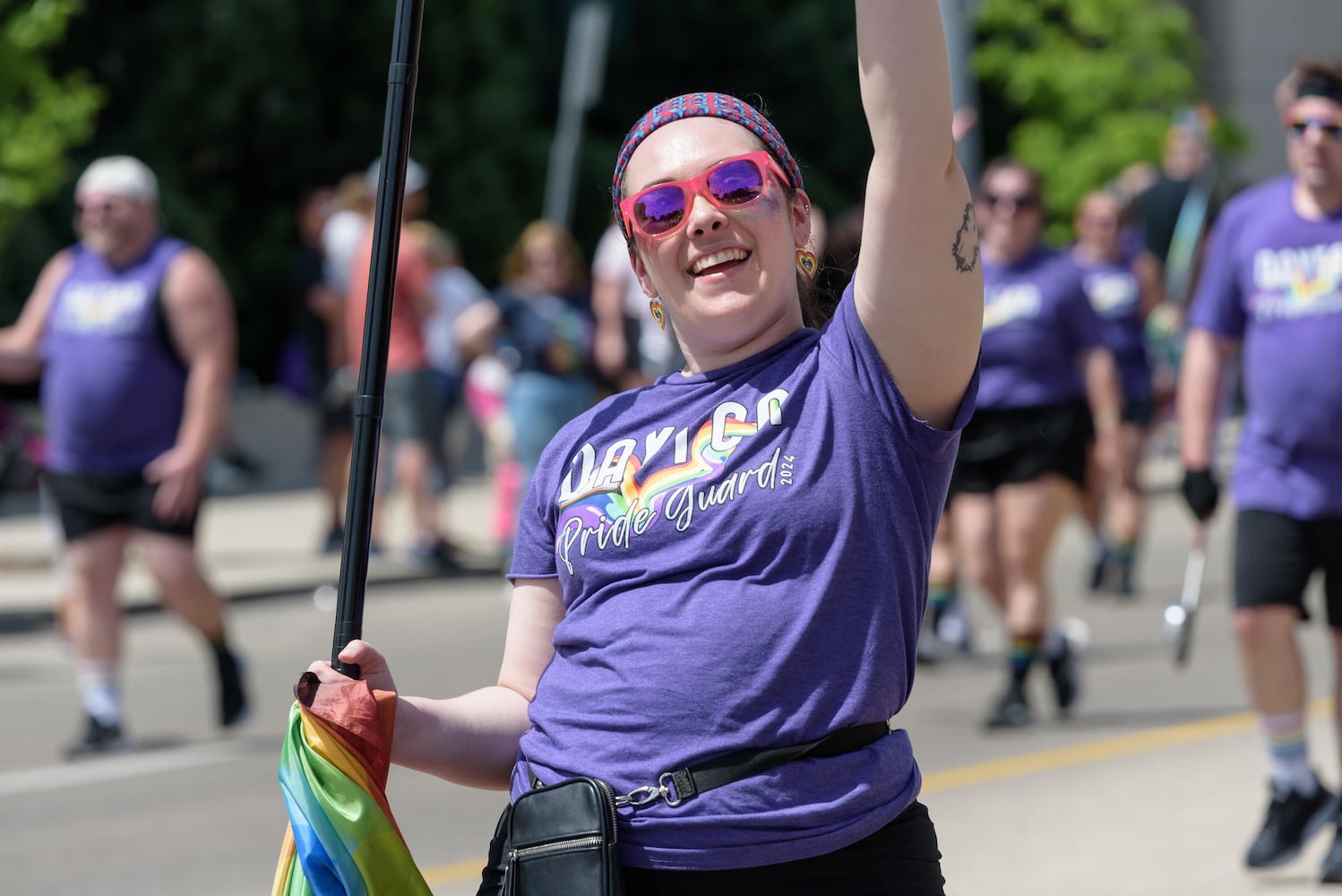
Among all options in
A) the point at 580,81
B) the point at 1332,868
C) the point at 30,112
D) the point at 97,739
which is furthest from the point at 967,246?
the point at 580,81

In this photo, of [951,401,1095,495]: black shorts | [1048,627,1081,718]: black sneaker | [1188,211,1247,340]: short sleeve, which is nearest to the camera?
[1188,211,1247,340]: short sleeve

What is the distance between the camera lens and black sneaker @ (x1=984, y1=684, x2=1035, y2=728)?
7.54m

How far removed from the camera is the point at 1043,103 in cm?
2239

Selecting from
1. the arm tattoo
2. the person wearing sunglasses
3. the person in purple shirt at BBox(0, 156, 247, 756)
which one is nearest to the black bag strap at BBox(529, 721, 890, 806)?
the arm tattoo

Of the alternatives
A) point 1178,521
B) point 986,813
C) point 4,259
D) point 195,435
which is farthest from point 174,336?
point 4,259

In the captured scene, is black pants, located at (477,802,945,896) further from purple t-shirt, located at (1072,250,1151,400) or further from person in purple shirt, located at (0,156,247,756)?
purple t-shirt, located at (1072,250,1151,400)

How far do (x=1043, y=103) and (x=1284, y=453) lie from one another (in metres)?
17.6

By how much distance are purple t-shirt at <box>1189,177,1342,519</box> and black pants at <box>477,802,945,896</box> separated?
309 cm

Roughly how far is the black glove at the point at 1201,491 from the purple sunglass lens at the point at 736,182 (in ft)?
10.8

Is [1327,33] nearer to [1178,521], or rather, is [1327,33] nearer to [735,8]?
[735,8]

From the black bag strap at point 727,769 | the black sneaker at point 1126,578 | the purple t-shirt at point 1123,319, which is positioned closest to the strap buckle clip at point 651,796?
the black bag strap at point 727,769

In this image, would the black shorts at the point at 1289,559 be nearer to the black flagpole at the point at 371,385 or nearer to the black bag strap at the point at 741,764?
the black bag strap at the point at 741,764

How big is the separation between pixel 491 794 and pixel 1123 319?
6620 mm

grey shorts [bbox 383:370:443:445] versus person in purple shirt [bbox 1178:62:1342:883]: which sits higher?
person in purple shirt [bbox 1178:62:1342:883]
